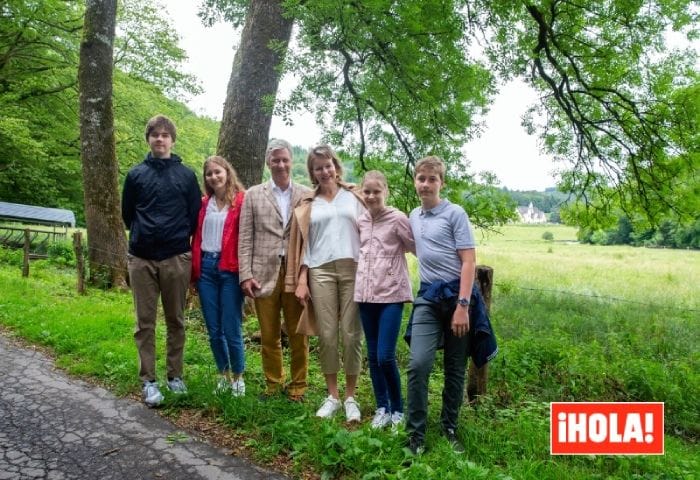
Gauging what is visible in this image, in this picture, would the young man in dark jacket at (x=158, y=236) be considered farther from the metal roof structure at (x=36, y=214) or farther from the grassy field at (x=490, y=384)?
the metal roof structure at (x=36, y=214)

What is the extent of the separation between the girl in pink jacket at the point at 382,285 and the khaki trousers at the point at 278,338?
680 millimetres

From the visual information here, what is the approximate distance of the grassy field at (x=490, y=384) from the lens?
321 cm

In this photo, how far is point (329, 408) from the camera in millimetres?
3844

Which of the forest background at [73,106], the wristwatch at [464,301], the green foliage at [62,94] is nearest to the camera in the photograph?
the wristwatch at [464,301]

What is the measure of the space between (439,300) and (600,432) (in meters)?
1.65

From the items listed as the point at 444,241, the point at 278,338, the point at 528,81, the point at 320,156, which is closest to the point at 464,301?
the point at 444,241

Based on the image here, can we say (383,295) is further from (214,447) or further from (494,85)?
(494,85)

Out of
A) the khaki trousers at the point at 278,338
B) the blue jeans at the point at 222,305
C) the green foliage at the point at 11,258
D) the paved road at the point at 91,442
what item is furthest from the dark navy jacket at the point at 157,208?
the green foliage at the point at 11,258

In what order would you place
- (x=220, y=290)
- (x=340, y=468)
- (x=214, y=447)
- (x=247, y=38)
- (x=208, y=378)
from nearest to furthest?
1. (x=340, y=468)
2. (x=214, y=447)
3. (x=220, y=290)
4. (x=208, y=378)
5. (x=247, y=38)

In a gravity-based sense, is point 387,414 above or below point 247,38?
below

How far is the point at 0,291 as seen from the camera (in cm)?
841

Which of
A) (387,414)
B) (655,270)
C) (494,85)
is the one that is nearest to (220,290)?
(387,414)

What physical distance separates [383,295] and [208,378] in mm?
1993

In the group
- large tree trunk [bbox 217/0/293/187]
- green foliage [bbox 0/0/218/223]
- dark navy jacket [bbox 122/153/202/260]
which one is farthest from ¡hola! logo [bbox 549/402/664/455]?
green foliage [bbox 0/0/218/223]
